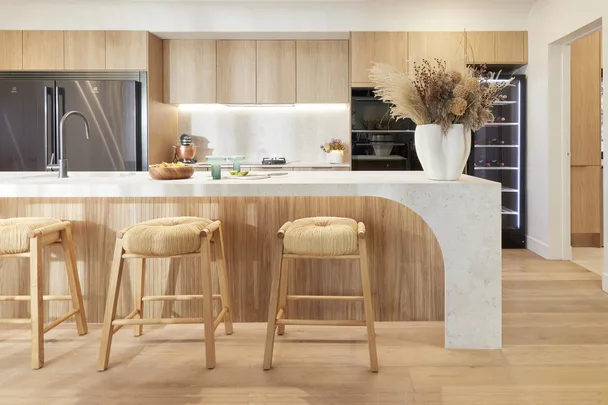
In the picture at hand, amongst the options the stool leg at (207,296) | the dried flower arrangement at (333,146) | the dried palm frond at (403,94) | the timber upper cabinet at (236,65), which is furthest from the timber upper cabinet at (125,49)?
the stool leg at (207,296)

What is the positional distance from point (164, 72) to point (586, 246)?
15.3ft

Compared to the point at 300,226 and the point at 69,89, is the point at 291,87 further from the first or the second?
the point at 300,226

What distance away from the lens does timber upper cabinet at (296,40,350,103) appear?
5602 millimetres

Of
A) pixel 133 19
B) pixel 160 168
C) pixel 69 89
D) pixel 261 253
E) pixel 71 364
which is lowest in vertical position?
pixel 71 364

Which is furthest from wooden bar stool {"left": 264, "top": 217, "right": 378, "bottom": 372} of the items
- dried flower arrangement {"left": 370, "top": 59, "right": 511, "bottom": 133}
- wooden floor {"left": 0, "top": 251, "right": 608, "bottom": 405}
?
dried flower arrangement {"left": 370, "top": 59, "right": 511, "bottom": 133}

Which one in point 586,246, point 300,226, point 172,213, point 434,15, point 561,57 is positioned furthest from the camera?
point 586,246

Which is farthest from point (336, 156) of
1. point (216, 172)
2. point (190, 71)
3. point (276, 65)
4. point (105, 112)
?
point (216, 172)

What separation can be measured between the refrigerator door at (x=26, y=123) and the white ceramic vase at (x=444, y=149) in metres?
3.74

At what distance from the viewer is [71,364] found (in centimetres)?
254

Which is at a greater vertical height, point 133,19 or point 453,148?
point 133,19

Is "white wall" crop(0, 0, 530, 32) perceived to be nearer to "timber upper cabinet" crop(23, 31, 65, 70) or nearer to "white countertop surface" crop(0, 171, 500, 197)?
"timber upper cabinet" crop(23, 31, 65, 70)

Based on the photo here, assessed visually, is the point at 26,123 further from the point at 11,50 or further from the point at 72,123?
the point at 11,50

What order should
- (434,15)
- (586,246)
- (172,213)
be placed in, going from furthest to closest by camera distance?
(586,246) → (434,15) → (172,213)

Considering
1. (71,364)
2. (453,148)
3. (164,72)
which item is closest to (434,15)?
(164,72)
